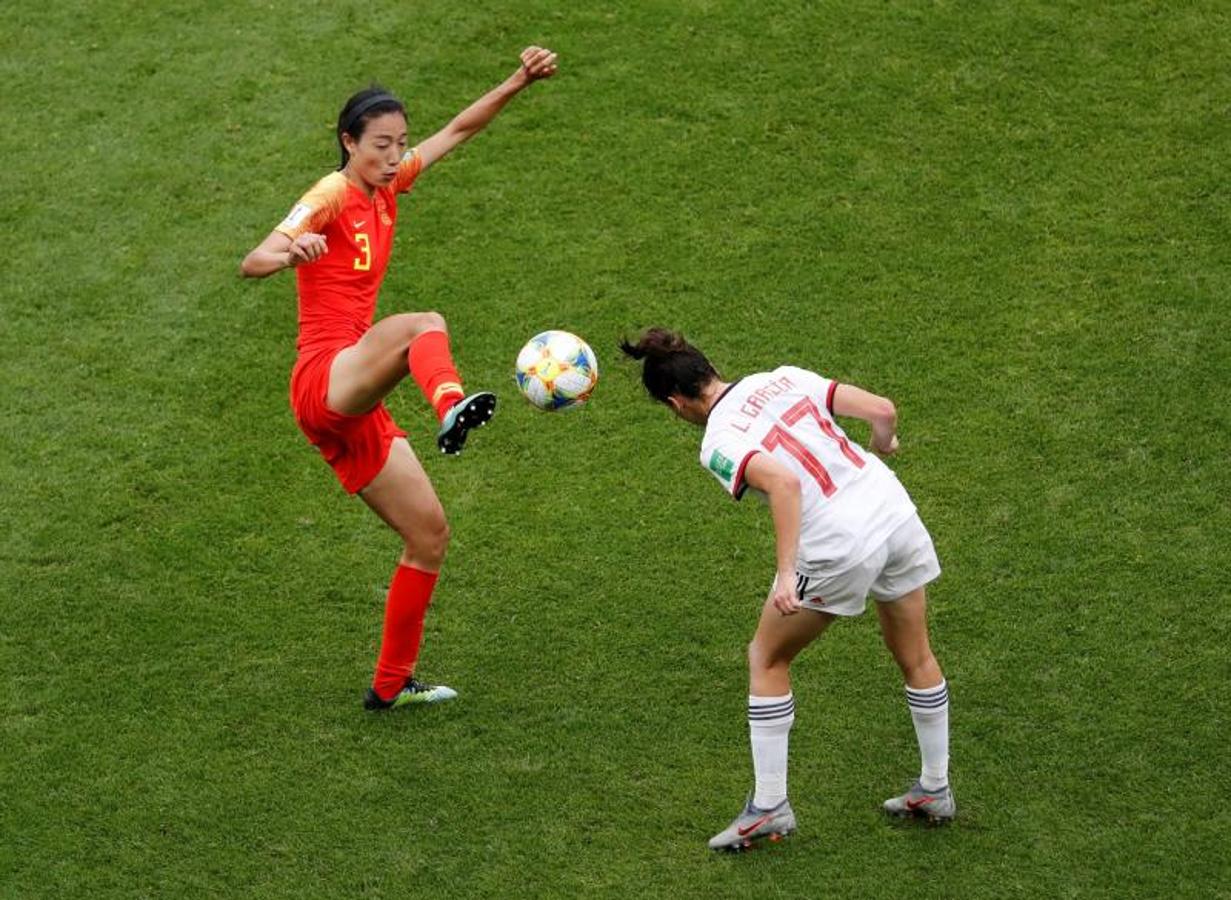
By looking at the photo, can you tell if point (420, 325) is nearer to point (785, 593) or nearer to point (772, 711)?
point (785, 593)

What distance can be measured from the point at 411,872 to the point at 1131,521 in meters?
3.59

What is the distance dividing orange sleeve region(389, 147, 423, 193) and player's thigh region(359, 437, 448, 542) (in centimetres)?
112

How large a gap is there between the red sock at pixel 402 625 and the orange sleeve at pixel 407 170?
1.60 metres

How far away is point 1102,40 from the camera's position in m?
10.6

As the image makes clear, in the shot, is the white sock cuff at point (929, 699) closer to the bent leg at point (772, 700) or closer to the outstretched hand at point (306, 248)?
the bent leg at point (772, 700)

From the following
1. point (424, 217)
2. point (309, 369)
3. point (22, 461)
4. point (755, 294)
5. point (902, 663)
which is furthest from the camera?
point (424, 217)

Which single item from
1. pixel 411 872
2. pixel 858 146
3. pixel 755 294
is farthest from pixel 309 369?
pixel 858 146

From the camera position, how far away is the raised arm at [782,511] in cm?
568

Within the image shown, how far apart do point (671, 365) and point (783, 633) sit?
1.03 m

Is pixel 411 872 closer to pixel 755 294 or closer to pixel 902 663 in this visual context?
pixel 902 663

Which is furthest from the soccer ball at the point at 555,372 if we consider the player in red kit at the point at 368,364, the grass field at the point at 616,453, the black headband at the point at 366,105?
the grass field at the point at 616,453

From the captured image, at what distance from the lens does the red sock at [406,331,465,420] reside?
619cm

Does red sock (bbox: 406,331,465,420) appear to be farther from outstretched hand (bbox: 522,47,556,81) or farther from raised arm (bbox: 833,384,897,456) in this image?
outstretched hand (bbox: 522,47,556,81)

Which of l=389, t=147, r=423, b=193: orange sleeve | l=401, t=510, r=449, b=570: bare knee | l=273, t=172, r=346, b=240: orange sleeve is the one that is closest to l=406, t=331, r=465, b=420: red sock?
l=273, t=172, r=346, b=240: orange sleeve
